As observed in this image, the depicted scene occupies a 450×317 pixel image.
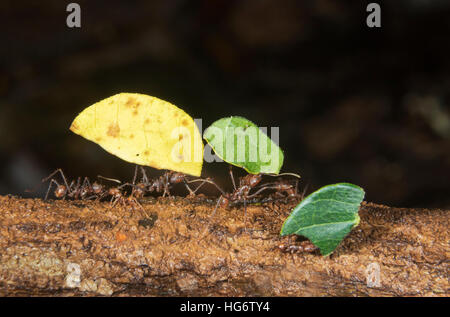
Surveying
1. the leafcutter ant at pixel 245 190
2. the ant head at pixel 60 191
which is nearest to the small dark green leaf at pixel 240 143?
the leafcutter ant at pixel 245 190

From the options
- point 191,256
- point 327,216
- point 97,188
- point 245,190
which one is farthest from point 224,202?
point 97,188

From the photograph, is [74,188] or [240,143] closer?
[240,143]

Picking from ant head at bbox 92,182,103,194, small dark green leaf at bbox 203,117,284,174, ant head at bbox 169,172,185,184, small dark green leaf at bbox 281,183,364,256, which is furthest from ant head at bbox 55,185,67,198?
small dark green leaf at bbox 281,183,364,256

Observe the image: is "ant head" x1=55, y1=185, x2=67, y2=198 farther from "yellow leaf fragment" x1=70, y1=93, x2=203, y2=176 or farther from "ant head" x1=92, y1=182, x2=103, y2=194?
"yellow leaf fragment" x1=70, y1=93, x2=203, y2=176

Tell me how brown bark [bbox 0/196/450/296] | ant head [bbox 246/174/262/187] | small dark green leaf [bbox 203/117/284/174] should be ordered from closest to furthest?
1. brown bark [bbox 0/196/450/296]
2. small dark green leaf [bbox 203/117/284/174]
3. ant head [bbox 246/174/262/187]

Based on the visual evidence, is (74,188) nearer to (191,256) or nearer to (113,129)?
(113,129)

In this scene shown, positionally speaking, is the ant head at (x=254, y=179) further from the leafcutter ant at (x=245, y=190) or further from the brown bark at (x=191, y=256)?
the brown bark at (x=191, y=256)

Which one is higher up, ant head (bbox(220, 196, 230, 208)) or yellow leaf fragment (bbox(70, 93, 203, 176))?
yellow leaf fragment (bbox(70, 93, 203, 176))
